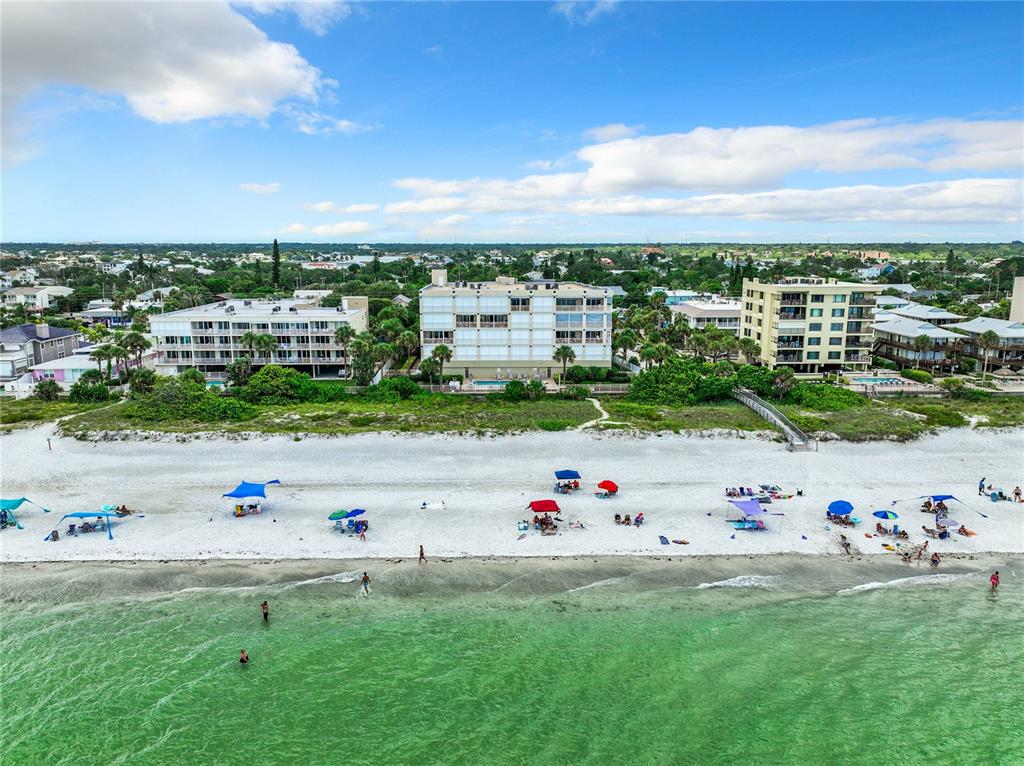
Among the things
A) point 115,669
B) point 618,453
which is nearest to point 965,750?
point 618,453

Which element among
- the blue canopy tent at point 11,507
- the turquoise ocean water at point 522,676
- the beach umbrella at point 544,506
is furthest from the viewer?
the beach umbrella at point 544,506

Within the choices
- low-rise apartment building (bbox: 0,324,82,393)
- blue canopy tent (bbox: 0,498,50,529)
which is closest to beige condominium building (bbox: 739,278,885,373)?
blue canopy tent (bbox: 0,498,50,529)

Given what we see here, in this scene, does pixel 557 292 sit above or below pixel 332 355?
above

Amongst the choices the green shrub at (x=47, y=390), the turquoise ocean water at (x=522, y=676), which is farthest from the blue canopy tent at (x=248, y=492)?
the green shrub at (x=47, y=390)

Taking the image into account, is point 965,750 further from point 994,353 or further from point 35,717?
point 994,353

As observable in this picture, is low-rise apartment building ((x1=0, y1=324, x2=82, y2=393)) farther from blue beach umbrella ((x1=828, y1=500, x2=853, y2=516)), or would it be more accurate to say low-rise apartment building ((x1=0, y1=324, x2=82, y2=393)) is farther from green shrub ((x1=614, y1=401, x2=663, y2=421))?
blue beach umbrella ((x1=828, y1=500, x2=853, y2=516))

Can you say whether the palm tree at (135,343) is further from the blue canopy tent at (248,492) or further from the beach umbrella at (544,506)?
Answer: the beach umbrella at (544,506)
